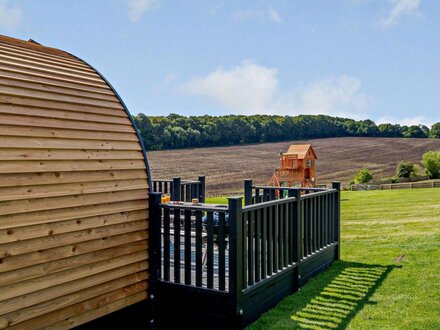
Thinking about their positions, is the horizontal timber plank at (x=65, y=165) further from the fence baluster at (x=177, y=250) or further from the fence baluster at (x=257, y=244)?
the fence baluster at (x=257, y=244)

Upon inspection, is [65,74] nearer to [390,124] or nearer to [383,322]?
[383,322]

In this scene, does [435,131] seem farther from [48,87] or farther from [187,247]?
[48,87]

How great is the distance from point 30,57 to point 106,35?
275 inches

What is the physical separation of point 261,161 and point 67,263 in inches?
1744

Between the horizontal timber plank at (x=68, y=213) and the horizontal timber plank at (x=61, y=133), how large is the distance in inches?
29.4

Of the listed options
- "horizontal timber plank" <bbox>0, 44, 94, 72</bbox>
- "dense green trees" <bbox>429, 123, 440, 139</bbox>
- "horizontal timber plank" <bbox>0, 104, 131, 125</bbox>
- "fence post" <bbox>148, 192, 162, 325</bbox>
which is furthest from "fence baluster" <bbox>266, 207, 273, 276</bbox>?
"dense green trees" <bbox>429, 123, 440, 139</bbox>

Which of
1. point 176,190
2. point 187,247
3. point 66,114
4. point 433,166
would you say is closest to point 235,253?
point 187,247

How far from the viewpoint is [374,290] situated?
19.0 ft

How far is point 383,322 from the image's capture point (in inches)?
182

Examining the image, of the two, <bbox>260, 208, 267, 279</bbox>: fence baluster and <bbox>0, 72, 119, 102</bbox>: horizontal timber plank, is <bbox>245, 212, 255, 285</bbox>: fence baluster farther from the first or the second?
<bbox>0, 72, 119, 102</bbox>: horizontal timber plank

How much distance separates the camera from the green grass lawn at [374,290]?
469 centimetres

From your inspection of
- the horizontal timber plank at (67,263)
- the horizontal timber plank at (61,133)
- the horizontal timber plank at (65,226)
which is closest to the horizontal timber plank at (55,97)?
the horizontal timber plank at (61,133)

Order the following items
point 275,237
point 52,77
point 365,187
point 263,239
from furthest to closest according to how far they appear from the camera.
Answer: point 365,187
point 275,237
point 263,239
point 52,77

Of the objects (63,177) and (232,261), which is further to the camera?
(232,261)
